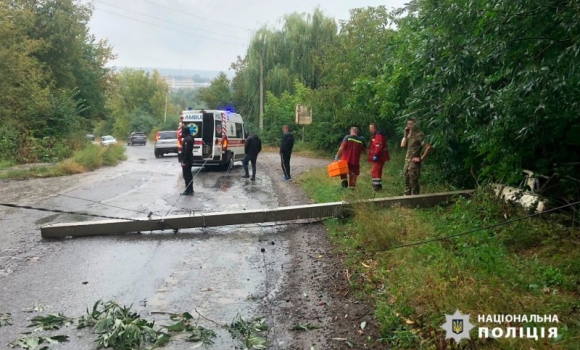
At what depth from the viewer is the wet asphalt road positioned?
498 centimetres

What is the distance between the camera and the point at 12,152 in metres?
21.2

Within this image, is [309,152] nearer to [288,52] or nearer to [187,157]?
[288,52]

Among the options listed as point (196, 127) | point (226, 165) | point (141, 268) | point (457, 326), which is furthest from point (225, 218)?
point (226, 165)

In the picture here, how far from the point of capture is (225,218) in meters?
8.31

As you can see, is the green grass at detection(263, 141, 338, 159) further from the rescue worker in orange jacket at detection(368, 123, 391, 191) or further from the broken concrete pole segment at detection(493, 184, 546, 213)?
the broken concrete pole segment at detection(493, 184, 546, 213)

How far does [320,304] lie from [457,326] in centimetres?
166

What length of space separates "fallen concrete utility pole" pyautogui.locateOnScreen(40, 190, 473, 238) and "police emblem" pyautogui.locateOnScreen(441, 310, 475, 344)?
14.2 feet

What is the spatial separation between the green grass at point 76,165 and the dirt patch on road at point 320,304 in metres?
13.4

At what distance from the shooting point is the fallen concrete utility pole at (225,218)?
790 centimetres

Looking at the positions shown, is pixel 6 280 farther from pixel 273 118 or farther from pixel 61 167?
pixel 273 118

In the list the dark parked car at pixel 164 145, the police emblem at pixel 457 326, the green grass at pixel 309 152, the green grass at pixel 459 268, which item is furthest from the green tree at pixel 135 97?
the police emblem at pixel 457 326

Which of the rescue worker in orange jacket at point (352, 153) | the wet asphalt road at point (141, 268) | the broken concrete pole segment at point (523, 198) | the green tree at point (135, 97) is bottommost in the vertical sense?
the wet asphalt road at point (141, 268)

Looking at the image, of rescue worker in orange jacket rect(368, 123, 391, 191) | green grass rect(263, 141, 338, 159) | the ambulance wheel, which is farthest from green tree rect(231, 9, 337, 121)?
rescue worker in orange jacket rect(368, 123, 391, 191)

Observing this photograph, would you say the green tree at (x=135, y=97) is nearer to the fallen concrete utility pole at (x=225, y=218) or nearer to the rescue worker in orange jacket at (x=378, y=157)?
the rescue worker in orange jacket at (x=378, y=157)
